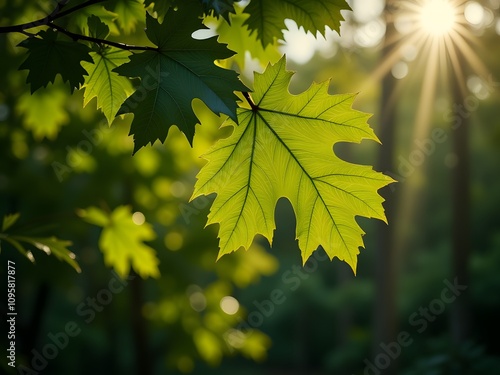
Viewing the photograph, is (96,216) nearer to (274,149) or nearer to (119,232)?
(119,232)

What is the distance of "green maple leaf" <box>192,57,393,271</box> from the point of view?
3.93 feet

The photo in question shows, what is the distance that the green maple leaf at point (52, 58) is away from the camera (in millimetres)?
1116

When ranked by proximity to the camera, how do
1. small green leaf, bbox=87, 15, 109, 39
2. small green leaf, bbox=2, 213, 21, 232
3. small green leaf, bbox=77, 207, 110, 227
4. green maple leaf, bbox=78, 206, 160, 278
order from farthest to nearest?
green maple leaf, bbox=78, 206, 160, 278
small green leaf, bbox=77, 207, 110, 227
small green leaf, bbox=2, 213, 21, 232
small green leaf, bbox=87, 15, 109, 39

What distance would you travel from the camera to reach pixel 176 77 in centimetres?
105

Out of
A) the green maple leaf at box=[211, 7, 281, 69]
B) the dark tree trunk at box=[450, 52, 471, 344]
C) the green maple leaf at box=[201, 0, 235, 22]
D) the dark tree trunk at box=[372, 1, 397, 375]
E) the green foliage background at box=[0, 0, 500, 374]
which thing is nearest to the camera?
the green maple leaf at box=[201, 0, 235, 22]

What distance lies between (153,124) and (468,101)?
7.36 m

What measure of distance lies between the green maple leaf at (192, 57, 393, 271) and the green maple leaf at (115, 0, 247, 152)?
0.15 metres

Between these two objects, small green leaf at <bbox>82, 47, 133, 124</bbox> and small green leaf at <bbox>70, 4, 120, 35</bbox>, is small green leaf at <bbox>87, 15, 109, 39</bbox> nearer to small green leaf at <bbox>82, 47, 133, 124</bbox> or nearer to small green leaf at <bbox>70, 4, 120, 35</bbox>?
small green leaf at <bbox>82, 47, 133, 124</bbox>

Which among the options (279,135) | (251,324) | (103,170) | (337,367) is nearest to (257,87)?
(279,135)

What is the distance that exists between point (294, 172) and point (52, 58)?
1.92 ft

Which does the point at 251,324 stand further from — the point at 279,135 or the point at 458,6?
the point at 279,135

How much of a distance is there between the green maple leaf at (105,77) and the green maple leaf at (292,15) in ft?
1.17

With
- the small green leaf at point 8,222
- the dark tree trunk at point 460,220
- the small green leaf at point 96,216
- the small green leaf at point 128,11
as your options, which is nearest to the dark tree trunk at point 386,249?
the dark tree trunk at point 460,220

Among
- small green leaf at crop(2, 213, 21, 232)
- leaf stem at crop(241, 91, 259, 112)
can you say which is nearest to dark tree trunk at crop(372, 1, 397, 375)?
small green leaf at crop(2, 213, 21, 232)
